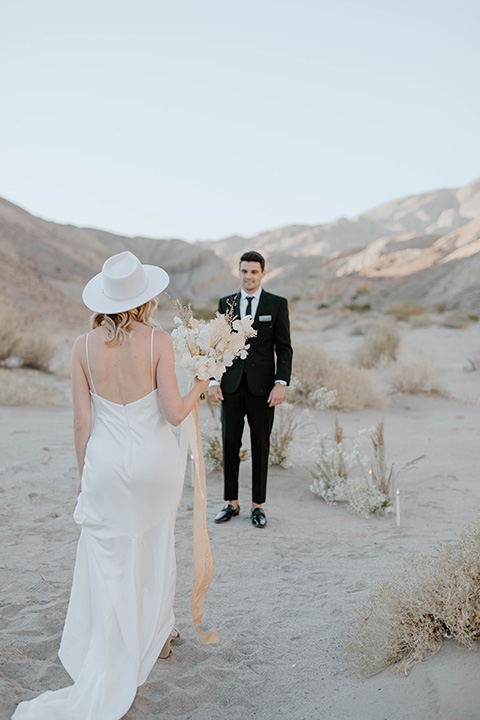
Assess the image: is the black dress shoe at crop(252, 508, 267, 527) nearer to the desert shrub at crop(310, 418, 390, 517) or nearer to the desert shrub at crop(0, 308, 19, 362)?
the desert shrub at crop(310, 418, 390, 517)

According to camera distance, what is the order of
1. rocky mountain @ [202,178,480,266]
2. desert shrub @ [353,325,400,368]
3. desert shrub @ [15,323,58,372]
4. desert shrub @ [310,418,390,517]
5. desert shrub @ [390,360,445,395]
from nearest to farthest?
desert shrub @ [310,418,390,517] → desert shrub @ [390,360,445,395] → desert shrub @ [15,323,58,372] → desert shrub @ [353,325,400,368] → rocky mountain @ [202,178,480,266]

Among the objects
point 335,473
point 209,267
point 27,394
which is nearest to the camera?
point 335,473

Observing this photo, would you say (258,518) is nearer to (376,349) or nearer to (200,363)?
(200,363)

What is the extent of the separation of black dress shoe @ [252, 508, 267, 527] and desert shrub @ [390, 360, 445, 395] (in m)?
6.48

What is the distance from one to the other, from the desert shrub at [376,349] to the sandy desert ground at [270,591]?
6.03 m

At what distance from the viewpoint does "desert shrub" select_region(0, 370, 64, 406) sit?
9391 millimetres

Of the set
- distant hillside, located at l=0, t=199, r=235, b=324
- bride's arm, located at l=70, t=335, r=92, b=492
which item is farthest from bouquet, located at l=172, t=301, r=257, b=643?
distant hillside, located at l=0, t=199, r=235, b=324

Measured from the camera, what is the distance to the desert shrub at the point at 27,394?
30.8 feet

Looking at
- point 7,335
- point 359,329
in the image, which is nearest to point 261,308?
point 7,335

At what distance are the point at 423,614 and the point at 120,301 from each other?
1.89 meters

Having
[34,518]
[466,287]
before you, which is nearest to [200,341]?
[34,518]

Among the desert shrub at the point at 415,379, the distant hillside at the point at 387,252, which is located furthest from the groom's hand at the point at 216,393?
the distant hillside at the point at 387,252

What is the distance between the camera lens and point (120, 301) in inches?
104

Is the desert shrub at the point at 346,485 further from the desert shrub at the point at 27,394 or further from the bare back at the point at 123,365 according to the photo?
the desert shrub at the point at 27,394
